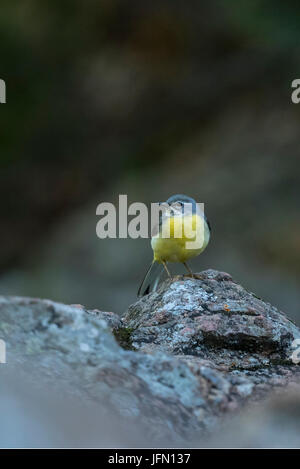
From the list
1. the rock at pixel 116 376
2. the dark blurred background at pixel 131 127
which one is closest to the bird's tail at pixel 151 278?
the rock at pixel 116 376

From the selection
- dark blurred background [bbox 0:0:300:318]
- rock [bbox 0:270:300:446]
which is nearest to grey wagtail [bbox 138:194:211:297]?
rock [bbox 0:270:300:446]

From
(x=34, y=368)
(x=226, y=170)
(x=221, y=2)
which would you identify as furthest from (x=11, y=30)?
(x=34, y=368)

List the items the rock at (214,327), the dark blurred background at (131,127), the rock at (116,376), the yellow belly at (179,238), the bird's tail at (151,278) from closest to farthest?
the rock at (116,376) < the rock at (214,327) < the yellow belly at (179,238) < the bird's tail at (151,278) < the dark blurred background at (131,127)

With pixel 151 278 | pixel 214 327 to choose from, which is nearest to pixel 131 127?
pixel 151 278

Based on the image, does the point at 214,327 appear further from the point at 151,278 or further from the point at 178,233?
the point at 151,278

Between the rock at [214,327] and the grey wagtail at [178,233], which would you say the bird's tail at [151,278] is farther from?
the rock at [214,327]

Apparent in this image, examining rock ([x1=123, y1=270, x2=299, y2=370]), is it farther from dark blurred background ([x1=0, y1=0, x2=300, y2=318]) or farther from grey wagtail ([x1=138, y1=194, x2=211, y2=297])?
dark blurred background ([x1=0, y1=0, x2=300, y2=318])

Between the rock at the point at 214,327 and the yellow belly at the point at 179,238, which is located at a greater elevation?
the yellow belly at the point at 179,238
